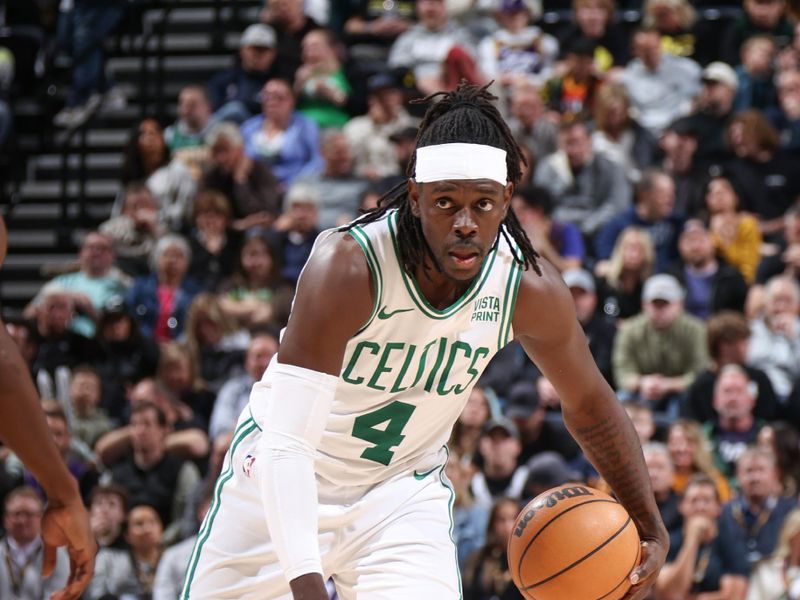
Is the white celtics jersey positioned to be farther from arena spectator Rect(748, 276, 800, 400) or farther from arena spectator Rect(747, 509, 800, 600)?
arena spectator Rect(748, 276, 800, 400)

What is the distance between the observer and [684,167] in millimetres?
10047

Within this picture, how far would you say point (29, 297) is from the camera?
1177cm

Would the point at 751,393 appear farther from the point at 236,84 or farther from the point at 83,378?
the point at 236,84

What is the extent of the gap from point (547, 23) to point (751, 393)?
179 inches

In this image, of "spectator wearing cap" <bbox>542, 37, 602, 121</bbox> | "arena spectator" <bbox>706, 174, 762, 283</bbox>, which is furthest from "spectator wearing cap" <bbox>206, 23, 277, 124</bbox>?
"arena spectator" <bbox>706, 174, 762, 283</bbox>

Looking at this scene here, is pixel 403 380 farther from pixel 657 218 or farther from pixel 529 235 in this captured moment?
pixel 657 218

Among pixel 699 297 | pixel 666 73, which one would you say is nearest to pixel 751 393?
pixel 699 297

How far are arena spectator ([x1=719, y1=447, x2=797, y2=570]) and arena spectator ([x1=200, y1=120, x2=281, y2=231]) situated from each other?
13.9 feet

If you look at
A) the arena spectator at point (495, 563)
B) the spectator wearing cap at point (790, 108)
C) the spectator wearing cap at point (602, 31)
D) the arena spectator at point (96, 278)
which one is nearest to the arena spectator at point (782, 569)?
the arena spectator at point (495, 563)

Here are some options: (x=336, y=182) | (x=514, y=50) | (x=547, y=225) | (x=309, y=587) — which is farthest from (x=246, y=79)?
(x=309, y=587)

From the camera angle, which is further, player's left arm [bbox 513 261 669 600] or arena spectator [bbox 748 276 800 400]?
arena spectator [bbox 748 276 800 400]

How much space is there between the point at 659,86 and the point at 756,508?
409cm

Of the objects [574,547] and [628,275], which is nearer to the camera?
[574,547]

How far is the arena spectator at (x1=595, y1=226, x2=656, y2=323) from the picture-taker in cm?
931
